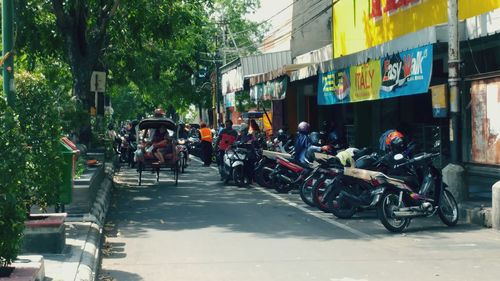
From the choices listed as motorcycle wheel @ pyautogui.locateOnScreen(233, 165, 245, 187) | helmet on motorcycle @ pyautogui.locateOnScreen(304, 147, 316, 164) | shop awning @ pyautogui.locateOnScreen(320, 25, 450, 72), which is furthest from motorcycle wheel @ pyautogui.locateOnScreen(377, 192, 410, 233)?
motorcycle wheel @ pyautogui.locateOnScreen(233, 165, 245, 187)

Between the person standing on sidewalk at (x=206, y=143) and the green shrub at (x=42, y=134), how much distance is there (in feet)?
58.0

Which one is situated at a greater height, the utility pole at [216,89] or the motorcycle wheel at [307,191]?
the utility pole at [216,89]

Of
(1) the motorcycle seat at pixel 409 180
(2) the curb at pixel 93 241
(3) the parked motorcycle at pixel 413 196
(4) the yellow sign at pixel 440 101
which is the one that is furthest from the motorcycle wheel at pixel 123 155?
(1) the motorcycle seat at pixel 409 180

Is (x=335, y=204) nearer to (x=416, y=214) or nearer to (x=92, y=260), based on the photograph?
(x=416, y=214)

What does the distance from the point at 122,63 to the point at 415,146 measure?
17.9 metres

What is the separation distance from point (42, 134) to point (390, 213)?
5.22m

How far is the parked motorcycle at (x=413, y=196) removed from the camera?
1099cm

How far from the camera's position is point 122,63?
28.2m

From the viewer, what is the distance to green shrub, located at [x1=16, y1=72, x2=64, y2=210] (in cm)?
834

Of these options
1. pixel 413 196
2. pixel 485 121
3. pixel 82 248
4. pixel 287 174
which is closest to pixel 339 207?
pixel 413 196

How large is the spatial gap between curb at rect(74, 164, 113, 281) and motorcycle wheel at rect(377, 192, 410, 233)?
160 inches

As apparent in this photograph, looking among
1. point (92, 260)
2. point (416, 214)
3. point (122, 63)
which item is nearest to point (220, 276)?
point (92, 260)

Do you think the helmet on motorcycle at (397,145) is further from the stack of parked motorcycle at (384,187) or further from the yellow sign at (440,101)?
the yellow sign at (440,101)

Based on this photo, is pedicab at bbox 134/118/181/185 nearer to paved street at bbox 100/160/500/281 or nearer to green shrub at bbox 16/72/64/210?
paved street at bbox 100/160/500/281
